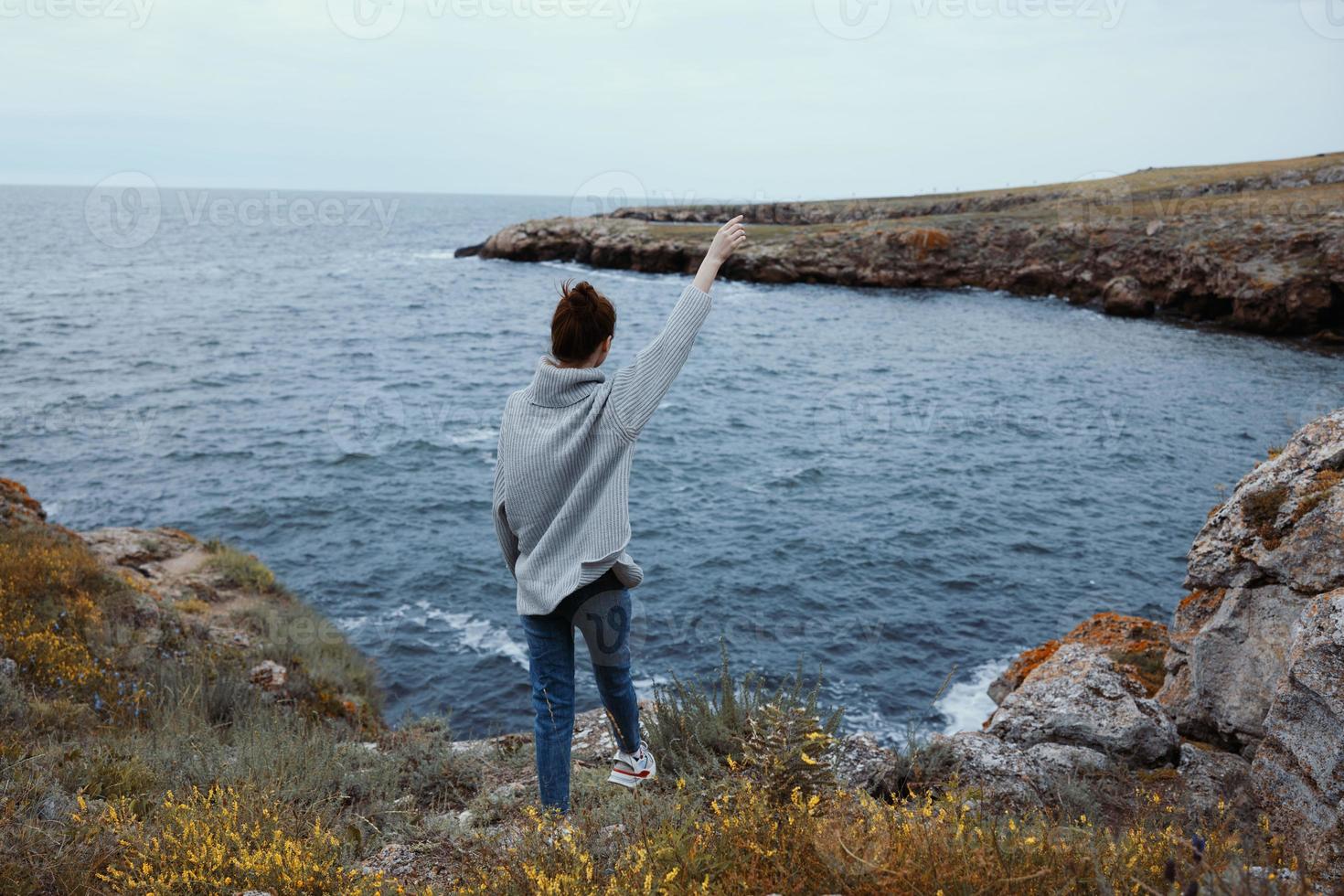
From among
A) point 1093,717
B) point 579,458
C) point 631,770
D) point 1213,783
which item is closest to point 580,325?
point 579,458

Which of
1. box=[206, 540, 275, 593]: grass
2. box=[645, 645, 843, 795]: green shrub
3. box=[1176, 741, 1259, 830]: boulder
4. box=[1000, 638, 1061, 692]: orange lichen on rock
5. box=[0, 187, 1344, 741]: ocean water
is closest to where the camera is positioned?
box=[645, 645, 843, 795]: green shrub

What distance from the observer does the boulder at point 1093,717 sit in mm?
5324

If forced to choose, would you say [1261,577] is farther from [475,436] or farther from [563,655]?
[475,436]

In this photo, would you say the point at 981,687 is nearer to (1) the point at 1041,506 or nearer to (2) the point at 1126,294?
(1) the point at 1041,506

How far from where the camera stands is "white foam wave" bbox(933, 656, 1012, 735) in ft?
32.6

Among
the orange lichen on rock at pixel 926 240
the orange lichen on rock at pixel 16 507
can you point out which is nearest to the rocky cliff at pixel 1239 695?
the orange lichen on rock at pixel 16 507

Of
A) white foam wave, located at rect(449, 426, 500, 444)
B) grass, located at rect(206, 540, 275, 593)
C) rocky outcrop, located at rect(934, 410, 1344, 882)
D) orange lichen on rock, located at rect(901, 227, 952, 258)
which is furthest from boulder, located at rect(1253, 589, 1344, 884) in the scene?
orange lichen on rock, located at rect(901, 227, 952, 258)

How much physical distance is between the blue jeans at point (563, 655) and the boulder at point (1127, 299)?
145 feet

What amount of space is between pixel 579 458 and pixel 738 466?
55.8ft

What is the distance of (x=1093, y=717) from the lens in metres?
5.64

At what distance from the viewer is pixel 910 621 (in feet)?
41.4

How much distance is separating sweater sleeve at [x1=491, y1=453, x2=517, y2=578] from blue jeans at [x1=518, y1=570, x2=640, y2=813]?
1.02 feet

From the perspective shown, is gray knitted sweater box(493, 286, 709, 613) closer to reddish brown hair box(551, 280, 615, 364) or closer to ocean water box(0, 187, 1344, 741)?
reddish brown hair box(551, 280, 615, 364)

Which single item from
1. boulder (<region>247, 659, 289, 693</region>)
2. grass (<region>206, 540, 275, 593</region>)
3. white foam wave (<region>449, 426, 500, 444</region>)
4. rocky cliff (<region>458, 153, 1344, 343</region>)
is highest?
rocky cliff (<region>458, 153, 1344, 343</region>)
